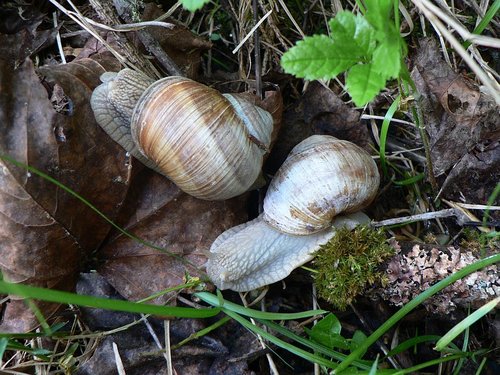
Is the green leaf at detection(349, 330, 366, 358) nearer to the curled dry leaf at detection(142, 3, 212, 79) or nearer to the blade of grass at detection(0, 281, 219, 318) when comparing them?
the blade of grass at detection(0, 281, 219, 318)

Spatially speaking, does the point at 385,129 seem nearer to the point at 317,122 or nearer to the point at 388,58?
the point at 317,122

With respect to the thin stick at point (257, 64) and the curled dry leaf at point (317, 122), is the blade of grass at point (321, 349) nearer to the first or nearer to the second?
the curled dry leaf at point (317, 122)

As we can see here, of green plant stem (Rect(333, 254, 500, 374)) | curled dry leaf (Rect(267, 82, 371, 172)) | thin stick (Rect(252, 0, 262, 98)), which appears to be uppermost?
thin stick (Rect(252, 0, 262, 98))

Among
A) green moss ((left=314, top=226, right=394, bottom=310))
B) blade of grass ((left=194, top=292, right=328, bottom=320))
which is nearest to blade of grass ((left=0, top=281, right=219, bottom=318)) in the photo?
blade of grass ((left=194, top=292, right=328, bottom=320))

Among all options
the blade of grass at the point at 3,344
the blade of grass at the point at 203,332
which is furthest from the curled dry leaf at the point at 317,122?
the blade of grass at the point at 3,344

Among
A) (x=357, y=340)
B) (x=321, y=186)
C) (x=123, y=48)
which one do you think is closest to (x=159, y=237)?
(x=321, y=186)
